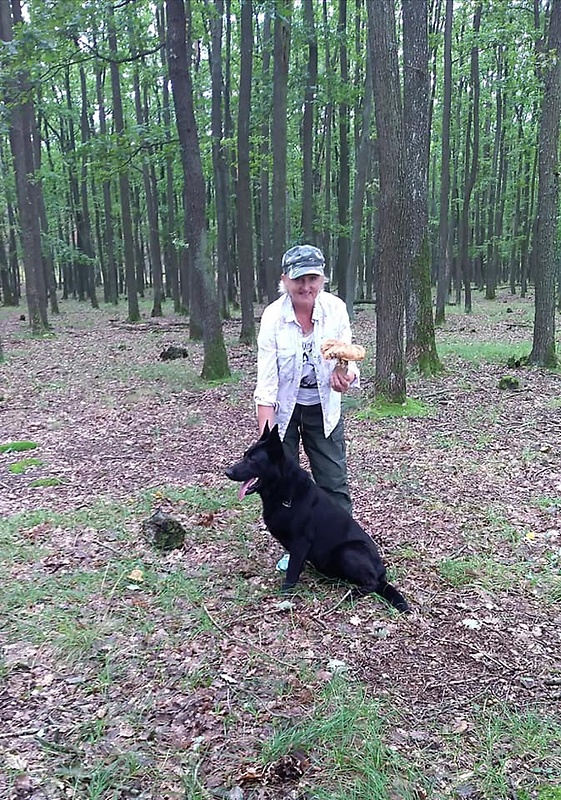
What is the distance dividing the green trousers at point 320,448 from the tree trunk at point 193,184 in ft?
22.7

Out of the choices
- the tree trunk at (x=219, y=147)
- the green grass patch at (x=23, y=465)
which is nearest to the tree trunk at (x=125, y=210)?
the tree trunk at (x=219, y=147)

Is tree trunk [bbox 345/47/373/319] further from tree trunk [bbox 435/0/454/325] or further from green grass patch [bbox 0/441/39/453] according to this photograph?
green grass patch [bbox 0/441/39/453]

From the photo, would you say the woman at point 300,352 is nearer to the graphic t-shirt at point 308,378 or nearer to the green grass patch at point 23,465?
the graphic t-shirt at point 308,378

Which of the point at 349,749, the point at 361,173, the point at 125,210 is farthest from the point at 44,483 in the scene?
the point at 125,210

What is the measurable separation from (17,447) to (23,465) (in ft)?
2.70

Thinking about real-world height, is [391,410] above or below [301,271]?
below

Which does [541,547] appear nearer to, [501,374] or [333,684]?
[333,684]

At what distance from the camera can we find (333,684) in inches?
127

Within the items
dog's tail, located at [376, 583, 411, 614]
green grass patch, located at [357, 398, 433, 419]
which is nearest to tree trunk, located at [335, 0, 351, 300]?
green grass patch, located at [357, 398, 433, 419]

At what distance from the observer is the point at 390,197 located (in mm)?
8328

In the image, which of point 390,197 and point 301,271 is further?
point 390,197

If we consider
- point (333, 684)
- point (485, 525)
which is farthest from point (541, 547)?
point (333, 684)

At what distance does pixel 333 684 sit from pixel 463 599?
1.33 meters

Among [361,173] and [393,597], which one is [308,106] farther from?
[393,597]
